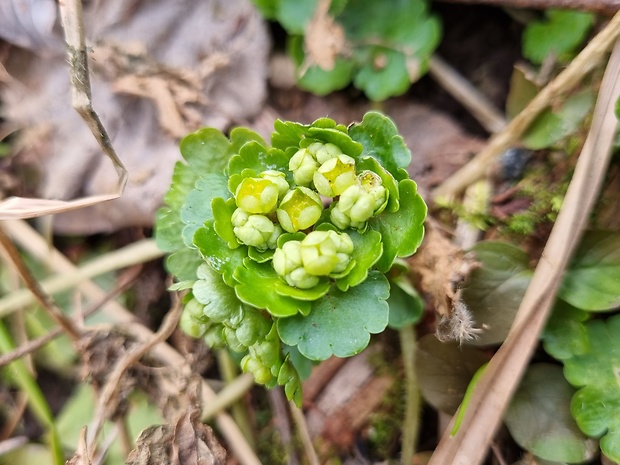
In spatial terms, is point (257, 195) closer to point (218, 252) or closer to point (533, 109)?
point (218, 252)

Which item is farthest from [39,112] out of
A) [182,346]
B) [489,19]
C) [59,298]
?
[489,19]

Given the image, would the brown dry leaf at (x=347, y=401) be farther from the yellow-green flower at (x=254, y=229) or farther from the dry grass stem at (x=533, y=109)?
the yellow-green flower at (x=254, y=229)

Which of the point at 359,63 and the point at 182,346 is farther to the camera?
the point at 359,63

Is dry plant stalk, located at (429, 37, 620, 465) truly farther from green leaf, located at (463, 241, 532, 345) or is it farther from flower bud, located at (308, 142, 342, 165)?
flower bud, located at (308, 142, 342, 165)

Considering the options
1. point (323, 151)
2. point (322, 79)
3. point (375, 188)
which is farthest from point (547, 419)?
point (322, 79)

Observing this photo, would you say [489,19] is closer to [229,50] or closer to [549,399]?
[229,50]

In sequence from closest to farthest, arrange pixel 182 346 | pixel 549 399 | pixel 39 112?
pixel 549 399, pixel 182 346, pixel 39 112

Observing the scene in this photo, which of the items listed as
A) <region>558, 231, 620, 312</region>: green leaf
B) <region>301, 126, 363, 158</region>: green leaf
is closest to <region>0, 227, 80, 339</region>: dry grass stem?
<region>301, 126, 363, 158</region>: green leaf
